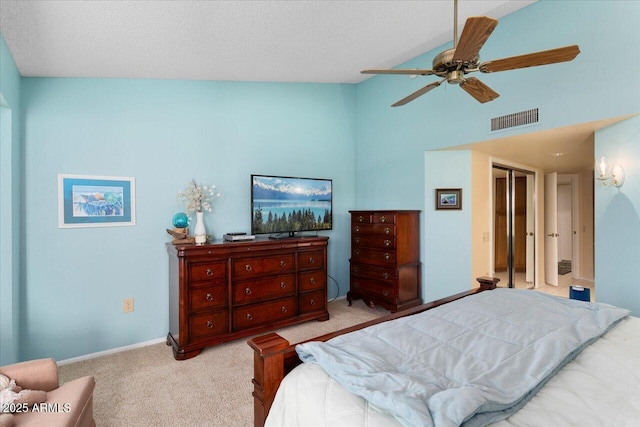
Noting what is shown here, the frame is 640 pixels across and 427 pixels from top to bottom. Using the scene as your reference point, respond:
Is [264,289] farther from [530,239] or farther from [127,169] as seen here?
[530,239]

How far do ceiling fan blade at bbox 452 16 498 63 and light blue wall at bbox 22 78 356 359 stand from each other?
103 inches

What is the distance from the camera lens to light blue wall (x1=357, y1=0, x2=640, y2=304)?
2.42 metres

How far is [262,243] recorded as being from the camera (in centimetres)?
320

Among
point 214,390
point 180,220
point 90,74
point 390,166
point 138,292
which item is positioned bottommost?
point 214,390

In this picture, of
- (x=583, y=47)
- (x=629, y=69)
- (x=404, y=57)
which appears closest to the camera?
(x=629, y=69)

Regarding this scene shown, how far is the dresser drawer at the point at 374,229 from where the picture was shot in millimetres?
3662

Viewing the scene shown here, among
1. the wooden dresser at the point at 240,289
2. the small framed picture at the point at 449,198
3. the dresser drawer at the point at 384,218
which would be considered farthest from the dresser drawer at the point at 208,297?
the small framed picture at the point at 449,198

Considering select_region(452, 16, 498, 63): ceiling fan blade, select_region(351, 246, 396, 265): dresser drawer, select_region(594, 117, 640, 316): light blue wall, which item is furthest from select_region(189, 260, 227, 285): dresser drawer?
select_region(594, 117, 640, 316): light blue wall

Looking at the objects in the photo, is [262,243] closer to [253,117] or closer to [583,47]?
[253,117]

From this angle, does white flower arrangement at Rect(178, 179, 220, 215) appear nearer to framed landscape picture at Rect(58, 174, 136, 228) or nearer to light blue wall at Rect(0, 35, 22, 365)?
framed landscape picture at Rect(58, 174, 136, 228)

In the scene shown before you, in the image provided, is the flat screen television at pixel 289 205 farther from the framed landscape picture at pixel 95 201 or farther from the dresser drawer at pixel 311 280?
the framed landscape picture at pixel 95 201

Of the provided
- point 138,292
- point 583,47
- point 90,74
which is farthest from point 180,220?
point 583,47

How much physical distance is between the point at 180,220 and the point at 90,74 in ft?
4.91

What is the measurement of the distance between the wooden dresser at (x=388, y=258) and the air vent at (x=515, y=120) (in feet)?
4.17
